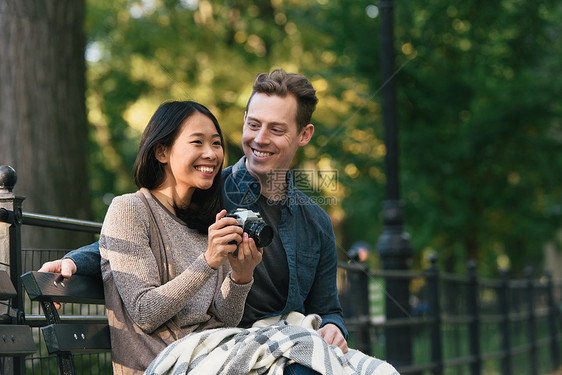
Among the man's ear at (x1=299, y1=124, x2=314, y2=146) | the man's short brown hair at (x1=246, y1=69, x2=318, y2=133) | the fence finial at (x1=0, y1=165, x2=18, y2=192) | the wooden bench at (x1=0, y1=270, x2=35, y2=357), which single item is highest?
the man's short brown hair at (x1=246, y1=69, x2=318, y2=133)

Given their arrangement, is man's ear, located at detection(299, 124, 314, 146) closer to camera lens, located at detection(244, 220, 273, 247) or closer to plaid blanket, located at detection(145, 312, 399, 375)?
camera lens, located at detection(244, 220, 273, 247)

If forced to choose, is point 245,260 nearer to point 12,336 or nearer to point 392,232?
point 12,336

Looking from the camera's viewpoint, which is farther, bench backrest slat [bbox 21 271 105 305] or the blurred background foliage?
the blurred background foliage

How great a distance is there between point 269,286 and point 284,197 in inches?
17.3

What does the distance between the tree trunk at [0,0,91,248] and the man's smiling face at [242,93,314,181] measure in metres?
3.56

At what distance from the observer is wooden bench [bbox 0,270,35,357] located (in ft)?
8.93

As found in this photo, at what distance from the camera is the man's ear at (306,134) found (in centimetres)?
375

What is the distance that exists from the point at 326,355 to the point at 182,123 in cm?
106

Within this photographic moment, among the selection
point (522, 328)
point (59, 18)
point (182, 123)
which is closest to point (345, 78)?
point (522, 328)

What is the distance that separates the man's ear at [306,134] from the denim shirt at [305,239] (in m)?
0.17

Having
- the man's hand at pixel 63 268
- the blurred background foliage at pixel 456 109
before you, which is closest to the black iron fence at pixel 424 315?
the man's hand at pixel 63 268

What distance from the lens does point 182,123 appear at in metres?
3.21

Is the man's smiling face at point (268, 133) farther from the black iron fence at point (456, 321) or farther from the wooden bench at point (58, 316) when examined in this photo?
the black iron fence at point (456, 321)

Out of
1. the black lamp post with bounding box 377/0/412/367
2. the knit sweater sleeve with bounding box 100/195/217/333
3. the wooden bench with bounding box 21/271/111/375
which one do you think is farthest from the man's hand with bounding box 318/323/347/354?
the black lamp post with bounding box 377/0/412/367
